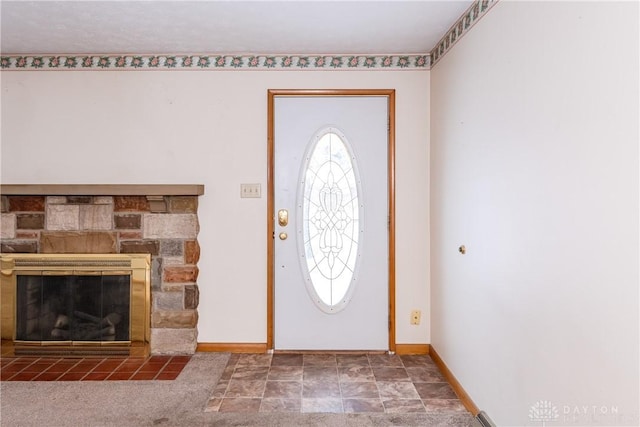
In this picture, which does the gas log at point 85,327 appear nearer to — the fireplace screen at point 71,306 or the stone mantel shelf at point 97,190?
the fireplace screen at point 71,306

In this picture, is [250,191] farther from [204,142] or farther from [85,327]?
[85,327]

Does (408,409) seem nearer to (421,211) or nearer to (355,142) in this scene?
(421,211)

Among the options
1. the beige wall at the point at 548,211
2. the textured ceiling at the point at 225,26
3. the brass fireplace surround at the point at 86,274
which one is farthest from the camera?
the brass fireplace surround at the point at 86,274

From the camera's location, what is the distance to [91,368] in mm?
2814

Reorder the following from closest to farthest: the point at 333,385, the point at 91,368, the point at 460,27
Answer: the point at 460,27 < the point at 333,385 < the point at 91,368

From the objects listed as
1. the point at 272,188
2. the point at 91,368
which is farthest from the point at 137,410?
the point at 272,188

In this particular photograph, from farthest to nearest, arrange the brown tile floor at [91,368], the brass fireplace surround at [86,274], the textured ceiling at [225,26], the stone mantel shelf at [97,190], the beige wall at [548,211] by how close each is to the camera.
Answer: the brass fireplace surround at [86,274]
the stone mantel shelf at [97,190]
the brown tile floor at [91,368]
the textured ceiling at [225,26]
the beige wall at [548,211]

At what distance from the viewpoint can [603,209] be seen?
126 centimetres

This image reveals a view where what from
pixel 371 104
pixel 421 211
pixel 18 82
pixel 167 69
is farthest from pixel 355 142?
pixel 18 82

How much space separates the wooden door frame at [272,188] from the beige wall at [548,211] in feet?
1.92

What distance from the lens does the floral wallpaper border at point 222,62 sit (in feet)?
10.1

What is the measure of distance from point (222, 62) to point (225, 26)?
1.78 feet

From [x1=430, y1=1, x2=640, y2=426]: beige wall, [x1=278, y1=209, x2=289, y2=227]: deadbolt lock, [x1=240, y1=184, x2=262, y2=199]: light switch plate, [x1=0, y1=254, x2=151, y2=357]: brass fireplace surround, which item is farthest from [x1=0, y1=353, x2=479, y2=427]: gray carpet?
[x1=240, y1=184, x2=262, y2=199]: light switch plate

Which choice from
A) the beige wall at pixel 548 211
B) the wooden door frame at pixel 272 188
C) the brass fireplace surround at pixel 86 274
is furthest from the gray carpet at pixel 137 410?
the wooden door frame at pixel 272 188
